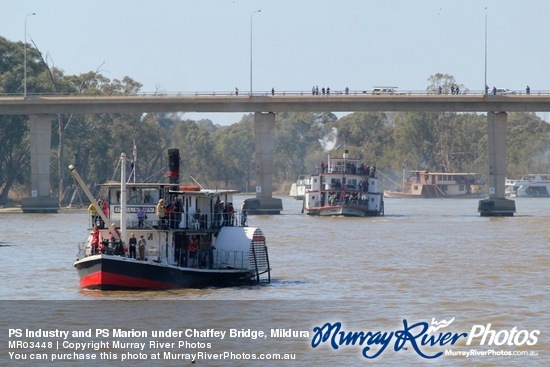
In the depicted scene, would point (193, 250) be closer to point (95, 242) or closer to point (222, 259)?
point (222, 259)

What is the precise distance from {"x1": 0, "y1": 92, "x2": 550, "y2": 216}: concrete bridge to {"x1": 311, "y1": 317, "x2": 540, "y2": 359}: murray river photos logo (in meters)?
85.4

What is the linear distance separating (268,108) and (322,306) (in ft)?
282

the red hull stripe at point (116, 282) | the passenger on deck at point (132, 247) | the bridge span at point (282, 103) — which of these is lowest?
the red hull stripe at point (116, 282)

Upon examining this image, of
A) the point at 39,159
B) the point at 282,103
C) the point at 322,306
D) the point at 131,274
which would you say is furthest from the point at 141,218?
the point at 39,159

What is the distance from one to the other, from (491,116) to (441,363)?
96.4 meters

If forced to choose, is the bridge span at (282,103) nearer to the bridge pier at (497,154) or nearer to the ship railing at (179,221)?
the bridge pier at (497,154)

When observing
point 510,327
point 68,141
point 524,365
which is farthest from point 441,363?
point 68,141

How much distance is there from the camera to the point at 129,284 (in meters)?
48.0

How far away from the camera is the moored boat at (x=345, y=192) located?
123625mm

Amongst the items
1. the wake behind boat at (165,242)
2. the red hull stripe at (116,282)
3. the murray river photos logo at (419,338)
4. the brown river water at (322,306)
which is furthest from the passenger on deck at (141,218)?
the murray river photos logo at (419,338)

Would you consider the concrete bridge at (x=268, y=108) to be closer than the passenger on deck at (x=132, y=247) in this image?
No

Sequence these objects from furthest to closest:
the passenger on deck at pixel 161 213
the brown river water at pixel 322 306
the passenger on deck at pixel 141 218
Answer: the passenger on deck at pixel 141 218 → the passenger on deck at pixel 161 213 → the brown river water at pixel 322 306

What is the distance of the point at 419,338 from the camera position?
39781 millimetres

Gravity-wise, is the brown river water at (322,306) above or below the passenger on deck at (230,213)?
below
